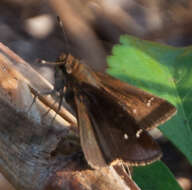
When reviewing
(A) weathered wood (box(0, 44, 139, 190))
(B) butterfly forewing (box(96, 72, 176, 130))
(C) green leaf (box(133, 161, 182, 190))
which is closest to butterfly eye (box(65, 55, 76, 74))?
(B) butterfly forewing (box(96, 72, 176, 130))

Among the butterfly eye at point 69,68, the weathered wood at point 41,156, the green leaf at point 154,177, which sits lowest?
the green leaf at point 154,177

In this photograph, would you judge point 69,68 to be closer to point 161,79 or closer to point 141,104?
point 141,104

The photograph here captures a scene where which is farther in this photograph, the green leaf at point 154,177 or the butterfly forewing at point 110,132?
the green leaf at point 154,177

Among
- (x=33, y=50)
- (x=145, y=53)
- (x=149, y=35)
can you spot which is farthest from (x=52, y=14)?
(x=145, y=53)

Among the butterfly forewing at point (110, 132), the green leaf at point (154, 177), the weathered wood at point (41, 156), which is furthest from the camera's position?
the green leaf at point (154, 177)

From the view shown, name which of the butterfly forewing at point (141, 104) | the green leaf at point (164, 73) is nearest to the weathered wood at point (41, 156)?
the butterfly forewing at point (141, 104)

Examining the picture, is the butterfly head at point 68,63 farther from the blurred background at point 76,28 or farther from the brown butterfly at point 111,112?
the blurred background at point 76,28

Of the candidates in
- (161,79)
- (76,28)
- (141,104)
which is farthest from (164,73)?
(76,28)
